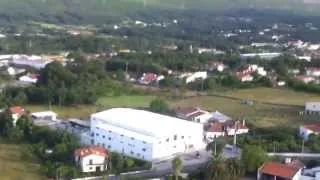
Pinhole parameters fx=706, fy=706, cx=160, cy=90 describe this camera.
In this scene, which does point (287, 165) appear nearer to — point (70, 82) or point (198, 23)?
point (70, 82)

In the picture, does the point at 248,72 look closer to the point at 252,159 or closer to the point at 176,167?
the point at 252,159

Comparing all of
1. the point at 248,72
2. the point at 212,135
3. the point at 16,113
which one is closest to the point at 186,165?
the point at 212,135

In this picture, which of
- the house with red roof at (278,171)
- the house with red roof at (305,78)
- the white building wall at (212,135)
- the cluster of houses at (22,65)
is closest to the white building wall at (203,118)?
the white building wall at (212,135)

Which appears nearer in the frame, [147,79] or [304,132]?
[304,132]

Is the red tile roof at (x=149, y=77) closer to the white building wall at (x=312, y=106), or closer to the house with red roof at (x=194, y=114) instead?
the house with red roof at (x=194, y=114)

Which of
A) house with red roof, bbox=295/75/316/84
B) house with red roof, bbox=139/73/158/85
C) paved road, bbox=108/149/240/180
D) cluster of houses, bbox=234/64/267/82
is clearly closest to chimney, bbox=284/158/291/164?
paved road, bbox=108/149/240/180

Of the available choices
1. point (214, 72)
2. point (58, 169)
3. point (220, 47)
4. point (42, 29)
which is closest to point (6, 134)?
point (58, 169)
